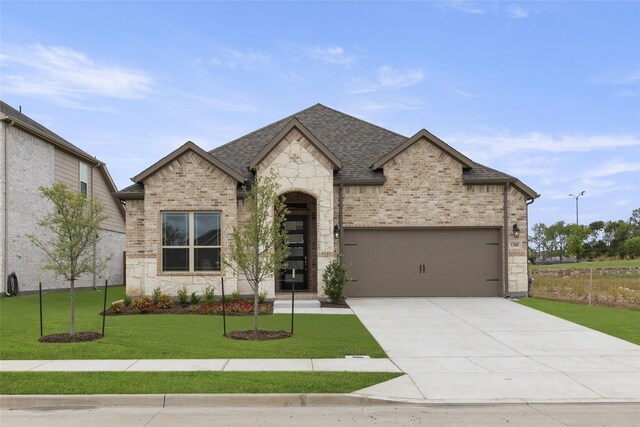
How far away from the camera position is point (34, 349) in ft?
38.6

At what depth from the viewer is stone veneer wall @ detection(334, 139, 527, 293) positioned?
21.2 metres

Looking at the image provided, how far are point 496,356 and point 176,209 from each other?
1240 cm

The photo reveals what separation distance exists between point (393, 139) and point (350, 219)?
5.13m

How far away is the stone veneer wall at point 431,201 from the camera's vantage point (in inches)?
835

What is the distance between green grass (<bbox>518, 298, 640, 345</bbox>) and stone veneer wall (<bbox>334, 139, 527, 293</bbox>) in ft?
6.37

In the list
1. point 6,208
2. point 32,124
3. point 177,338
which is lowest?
point 177,338

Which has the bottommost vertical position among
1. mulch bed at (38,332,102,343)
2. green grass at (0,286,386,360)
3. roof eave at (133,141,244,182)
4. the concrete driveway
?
the concrete driveway

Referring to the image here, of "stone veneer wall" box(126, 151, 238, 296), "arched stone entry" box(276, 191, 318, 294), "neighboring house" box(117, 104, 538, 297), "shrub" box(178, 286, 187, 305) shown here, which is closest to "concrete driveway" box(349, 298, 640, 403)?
"neighboring house" box(117, 104, 538, 297)

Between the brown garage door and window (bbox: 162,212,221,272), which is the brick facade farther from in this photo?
the brown garage door

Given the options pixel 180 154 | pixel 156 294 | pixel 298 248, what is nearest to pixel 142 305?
pixel 156 294

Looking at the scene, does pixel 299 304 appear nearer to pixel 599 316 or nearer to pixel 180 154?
pixel 180 154

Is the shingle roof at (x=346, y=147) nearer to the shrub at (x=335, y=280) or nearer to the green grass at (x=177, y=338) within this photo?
the shrub at (x=335, y=280)

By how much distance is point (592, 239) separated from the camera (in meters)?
86.9

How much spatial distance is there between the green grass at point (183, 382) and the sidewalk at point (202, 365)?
1.08 feet
